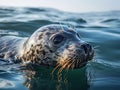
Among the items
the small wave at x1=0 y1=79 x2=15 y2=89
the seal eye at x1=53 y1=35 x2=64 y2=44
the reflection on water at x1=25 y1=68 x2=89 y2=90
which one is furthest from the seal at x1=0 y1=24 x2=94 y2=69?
the small wave at x1=0 y1=79 x2=15 y2=89

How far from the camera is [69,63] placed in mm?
5695

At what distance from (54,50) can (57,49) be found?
7cm

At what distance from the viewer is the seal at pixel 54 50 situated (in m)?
5.58

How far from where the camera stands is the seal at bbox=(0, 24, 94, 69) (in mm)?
5578

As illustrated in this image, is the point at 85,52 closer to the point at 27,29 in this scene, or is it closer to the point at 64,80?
the point at 64,80

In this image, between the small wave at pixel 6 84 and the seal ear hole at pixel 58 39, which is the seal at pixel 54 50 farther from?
the small wave at pixel 6 84

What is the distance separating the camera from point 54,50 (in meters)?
6.09

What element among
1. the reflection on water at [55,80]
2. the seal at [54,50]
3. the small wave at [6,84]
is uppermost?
the seal at [54,50]

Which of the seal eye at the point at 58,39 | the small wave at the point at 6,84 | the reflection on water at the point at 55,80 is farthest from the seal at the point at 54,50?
the small wave at the point at 6,84

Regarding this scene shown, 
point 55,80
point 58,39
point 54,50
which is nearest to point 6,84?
point 55,80

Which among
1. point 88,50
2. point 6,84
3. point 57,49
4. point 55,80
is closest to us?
point 6,84

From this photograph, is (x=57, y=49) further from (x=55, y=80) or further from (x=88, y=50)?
(x=88, y=50)

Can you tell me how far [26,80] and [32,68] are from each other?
0.66m

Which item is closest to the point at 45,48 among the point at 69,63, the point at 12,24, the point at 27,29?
the point at 69,63
